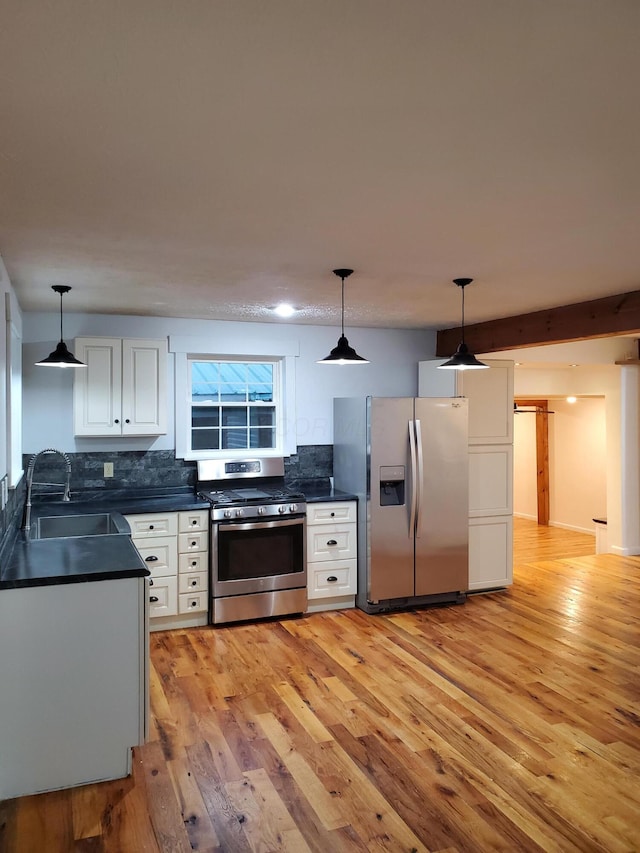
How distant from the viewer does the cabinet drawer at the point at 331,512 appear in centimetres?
512

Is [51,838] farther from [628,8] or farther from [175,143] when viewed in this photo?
[628,8]

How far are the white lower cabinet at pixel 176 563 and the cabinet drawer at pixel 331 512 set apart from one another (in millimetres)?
824

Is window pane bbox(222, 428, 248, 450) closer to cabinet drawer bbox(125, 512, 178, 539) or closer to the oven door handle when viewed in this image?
the oven door handle

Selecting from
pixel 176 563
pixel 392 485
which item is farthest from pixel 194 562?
pixel 392 485

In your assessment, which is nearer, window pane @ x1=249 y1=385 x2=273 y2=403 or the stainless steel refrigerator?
the stainless steel refrigerator

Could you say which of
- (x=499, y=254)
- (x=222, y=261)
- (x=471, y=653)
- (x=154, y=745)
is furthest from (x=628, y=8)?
(x=471, y=653)

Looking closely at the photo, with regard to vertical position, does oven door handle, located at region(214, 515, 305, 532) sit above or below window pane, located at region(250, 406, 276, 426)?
below

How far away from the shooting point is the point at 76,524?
4.45 metres

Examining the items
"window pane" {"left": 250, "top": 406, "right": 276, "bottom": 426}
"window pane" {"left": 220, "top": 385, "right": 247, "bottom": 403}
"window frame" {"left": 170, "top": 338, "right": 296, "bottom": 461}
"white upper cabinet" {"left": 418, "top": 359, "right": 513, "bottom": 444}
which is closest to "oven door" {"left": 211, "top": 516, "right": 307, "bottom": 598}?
"window frame" {"left": 170, "top": 338, "right": 296, "bottom": 461}

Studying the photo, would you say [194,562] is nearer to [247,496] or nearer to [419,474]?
[247,496]

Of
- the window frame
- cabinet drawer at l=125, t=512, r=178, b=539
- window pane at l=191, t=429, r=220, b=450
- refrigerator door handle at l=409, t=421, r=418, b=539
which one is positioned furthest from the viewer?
window pane at l=191, t=429, r=220, b=450

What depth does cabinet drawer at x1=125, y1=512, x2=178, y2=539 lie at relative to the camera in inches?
181

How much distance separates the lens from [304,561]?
16.6ft

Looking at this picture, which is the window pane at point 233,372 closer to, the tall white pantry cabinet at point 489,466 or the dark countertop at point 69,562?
the tall white pantry cabinet at point 489,466
